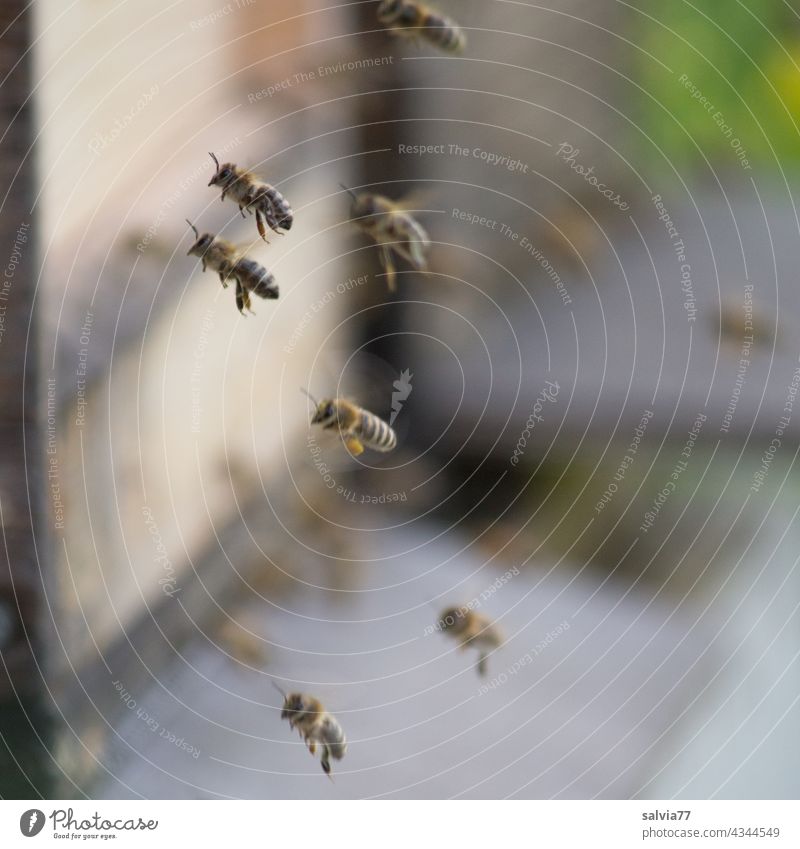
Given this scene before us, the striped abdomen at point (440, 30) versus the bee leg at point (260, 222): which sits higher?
the striped abdomen at point (440, 30)

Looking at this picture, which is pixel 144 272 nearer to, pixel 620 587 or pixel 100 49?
pixel 100 49

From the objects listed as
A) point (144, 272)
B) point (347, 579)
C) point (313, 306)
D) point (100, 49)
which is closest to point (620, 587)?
point (347, 579)

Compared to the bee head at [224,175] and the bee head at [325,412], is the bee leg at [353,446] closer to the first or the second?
the bee head at [325,412]

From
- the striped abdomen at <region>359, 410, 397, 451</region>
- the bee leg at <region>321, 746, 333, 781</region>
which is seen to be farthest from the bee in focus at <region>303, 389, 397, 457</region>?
the bee leg at <region>321, 746, 333, 781</region>

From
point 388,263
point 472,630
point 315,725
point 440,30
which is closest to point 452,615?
point 472,630

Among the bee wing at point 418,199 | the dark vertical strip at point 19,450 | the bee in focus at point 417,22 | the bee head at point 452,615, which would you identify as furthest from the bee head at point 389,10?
the bee head at point 452,615

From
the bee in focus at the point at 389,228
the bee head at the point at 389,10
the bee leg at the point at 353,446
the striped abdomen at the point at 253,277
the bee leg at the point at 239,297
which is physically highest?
the bee head at the point at 389,10

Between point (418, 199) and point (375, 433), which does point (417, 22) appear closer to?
point (418, 199)
